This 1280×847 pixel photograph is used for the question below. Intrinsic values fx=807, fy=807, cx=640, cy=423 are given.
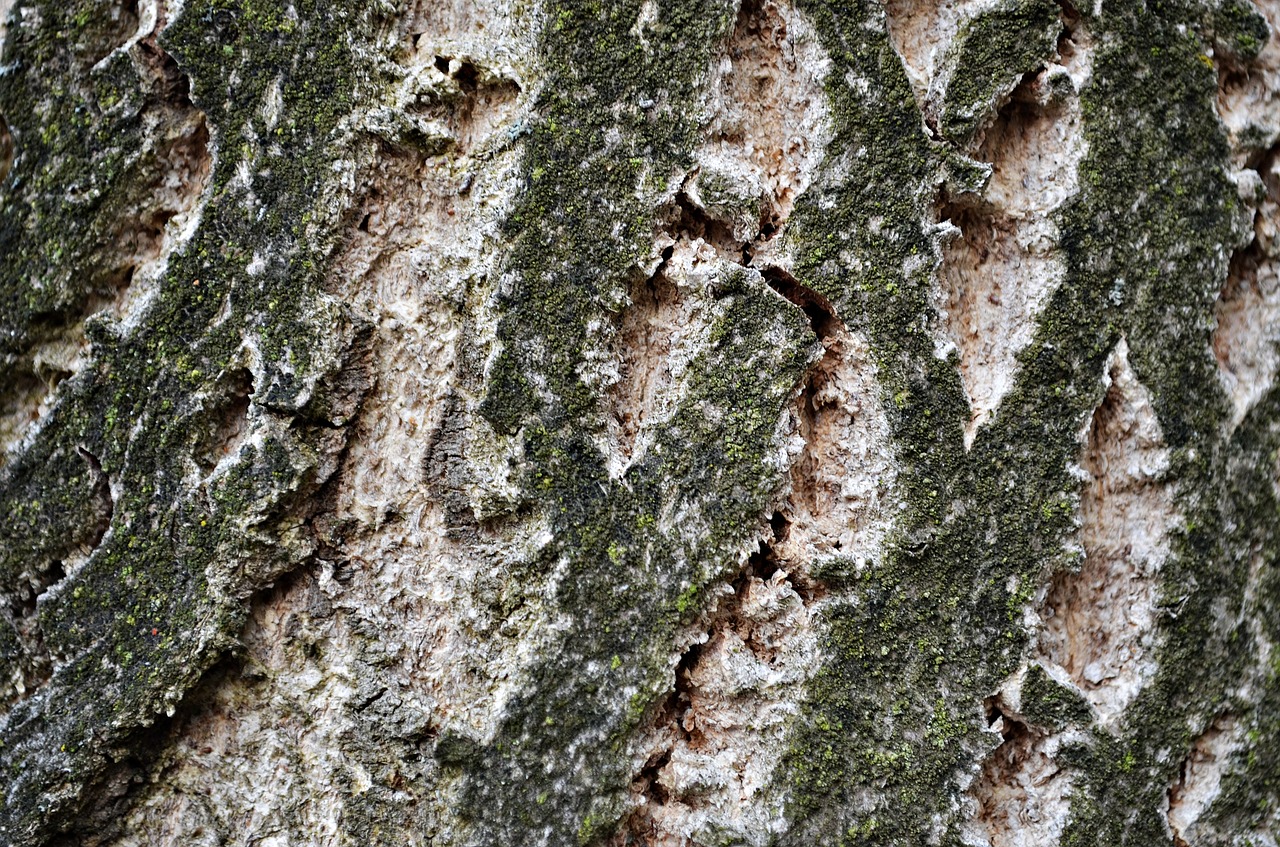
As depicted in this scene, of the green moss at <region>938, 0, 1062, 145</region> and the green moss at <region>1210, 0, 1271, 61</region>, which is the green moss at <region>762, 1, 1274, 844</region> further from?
the green moss at <region>1210, 0, 1271, 61</region>

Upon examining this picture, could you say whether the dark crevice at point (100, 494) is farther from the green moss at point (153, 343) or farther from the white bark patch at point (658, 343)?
the white bark patch at point (658, 343)

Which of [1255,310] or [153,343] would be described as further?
[1255,310]

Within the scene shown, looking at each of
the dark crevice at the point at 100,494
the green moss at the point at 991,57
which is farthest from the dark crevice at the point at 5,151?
the green moss at the point at 991,57

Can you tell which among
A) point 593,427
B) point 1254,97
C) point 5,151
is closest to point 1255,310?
point 1254,97

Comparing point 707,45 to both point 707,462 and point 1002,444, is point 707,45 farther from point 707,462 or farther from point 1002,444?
point 1002,444

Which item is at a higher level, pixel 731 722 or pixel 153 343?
pixel 153 343

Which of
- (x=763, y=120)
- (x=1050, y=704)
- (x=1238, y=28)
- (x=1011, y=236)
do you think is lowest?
(x=1050, y=704)

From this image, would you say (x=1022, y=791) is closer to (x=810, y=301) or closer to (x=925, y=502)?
(x=925, y=502)

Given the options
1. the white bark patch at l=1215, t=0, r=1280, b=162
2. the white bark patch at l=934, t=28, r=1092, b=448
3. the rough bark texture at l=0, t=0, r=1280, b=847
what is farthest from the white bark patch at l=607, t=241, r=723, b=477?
the white bark patch at l=1215, t=0, r=1280, b=162

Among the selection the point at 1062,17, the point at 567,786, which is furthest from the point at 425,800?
the point at 1062,17
